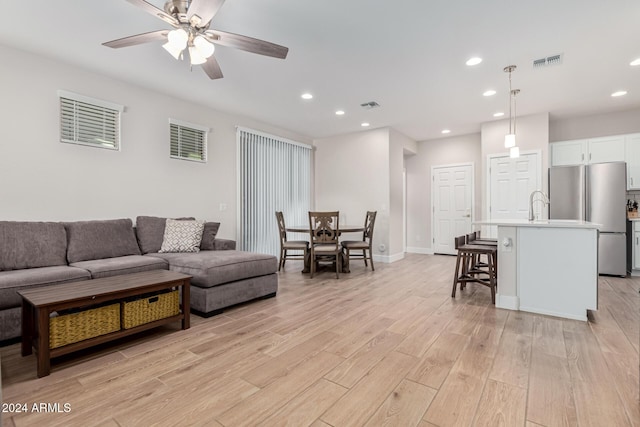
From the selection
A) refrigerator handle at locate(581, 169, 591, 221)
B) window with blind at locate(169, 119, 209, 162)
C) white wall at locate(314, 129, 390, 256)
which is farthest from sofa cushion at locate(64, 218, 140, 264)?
refrigerator handle at locate(581, 169, 591, 221)

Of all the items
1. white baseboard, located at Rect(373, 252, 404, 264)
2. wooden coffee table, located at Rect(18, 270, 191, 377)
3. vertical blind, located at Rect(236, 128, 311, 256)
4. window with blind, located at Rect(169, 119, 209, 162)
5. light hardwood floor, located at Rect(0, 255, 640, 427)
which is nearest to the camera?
light hardwood floor, located at Rect(0, 255, 640, 427)

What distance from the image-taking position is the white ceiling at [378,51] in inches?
96.7

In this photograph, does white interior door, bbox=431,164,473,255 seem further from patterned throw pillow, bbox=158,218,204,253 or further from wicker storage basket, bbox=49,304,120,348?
wicker storage basket, bbox=49,304,120,348

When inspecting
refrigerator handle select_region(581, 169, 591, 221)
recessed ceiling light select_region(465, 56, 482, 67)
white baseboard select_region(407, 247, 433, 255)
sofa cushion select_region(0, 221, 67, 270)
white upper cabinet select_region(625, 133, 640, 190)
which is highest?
recessed ceiling light select_region(465, 56, 482, 67)

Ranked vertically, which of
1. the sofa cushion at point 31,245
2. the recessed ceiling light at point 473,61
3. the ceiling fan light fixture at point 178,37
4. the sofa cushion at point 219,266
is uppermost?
the recessed ceiling light at point 473,61

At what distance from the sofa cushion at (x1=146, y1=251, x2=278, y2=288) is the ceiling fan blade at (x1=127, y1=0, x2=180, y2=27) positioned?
2.04 m

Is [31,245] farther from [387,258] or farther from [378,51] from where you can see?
[387,258]

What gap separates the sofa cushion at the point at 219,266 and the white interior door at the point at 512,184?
422 cm

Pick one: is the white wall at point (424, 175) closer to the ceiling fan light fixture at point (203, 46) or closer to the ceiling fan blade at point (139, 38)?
the ceiling fan light fixture at point (203, 46)

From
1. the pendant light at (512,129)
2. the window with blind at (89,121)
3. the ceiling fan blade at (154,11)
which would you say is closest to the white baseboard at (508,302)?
the pendant light at (512,129)

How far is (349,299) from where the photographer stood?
11.4ft

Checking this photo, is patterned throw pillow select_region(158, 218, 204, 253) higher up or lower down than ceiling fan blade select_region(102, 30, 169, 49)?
lower down

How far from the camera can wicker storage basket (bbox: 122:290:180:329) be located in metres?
2.30

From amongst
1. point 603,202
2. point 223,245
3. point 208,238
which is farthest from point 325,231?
point 603,202
